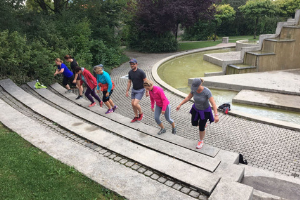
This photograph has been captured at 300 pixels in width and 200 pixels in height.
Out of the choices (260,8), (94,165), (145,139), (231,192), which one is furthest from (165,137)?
(260,8)

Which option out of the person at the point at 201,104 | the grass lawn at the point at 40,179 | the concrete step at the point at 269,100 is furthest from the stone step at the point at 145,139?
the concrete step at the point at 269,100

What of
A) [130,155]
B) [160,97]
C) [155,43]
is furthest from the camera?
[155,43]

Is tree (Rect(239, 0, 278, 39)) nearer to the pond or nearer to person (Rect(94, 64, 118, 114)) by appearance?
the pond

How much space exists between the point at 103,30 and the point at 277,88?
1125cm

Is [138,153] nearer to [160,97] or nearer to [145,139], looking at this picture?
[145,139]

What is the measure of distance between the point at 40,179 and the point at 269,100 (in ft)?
29.0

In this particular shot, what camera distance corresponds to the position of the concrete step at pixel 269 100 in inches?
369

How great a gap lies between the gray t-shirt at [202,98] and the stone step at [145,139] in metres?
0.97

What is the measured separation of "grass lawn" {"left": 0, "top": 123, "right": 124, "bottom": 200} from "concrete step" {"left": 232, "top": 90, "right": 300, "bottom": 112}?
25.2 ft

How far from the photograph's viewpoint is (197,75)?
14.9 metres

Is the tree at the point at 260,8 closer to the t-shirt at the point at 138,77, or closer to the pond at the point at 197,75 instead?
the pond at the point at 197,75

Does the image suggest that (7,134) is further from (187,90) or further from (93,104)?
(187,90)

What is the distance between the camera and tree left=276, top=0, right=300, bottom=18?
A: 33.6 metres

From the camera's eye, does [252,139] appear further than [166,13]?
No
